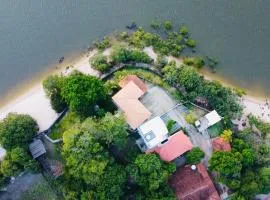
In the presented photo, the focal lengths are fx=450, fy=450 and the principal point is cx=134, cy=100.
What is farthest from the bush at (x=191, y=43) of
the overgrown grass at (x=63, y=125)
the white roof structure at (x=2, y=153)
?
the white roof structure at (x=2, y=153)

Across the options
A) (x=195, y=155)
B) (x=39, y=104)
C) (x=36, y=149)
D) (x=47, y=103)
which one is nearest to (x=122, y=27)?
(x=47, y=103)

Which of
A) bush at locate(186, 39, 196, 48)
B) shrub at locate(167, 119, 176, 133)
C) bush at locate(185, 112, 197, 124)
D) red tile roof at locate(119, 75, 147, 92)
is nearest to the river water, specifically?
bush at locate(186, 39, 196, 48)

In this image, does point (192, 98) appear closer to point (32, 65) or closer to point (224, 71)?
point (224, 71)

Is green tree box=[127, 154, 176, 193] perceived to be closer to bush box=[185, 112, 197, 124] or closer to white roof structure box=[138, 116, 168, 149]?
white roof structure box=[138, 116, 168, 149]

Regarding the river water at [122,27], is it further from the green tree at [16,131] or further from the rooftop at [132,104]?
the rooftop at [132,104]

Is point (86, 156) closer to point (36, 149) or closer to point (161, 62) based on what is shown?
point (36, 149)

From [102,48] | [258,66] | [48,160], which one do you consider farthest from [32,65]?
[258,66]
